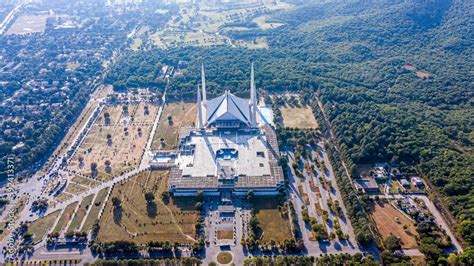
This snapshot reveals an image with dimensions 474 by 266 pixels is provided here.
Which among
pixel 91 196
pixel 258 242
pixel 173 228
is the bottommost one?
pixel 258 242

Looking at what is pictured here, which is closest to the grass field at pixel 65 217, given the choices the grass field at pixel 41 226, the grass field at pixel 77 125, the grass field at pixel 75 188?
the grass field at pixel 41 226

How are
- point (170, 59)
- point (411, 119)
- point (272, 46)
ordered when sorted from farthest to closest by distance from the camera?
point (272, 46) < point (170, 59) < point (411, 119)

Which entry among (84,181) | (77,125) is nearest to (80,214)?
(84,181)

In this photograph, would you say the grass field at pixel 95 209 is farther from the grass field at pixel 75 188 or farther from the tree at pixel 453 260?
the tree at pixel 453 260

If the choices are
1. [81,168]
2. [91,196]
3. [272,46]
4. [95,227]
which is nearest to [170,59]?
[272,46]

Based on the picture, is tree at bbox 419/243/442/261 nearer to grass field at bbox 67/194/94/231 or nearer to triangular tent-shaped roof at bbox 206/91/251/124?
triangular tent-shaped roof at bbox 206/91/251/124

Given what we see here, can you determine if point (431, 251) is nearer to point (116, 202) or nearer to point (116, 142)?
point (116, 202)

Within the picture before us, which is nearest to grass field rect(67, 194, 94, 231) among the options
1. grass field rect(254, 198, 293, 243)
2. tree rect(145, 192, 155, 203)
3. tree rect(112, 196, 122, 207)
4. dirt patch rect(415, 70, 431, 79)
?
tree rect(112, 196, 122, 207)

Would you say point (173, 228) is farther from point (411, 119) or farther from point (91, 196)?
point (411, 119)
